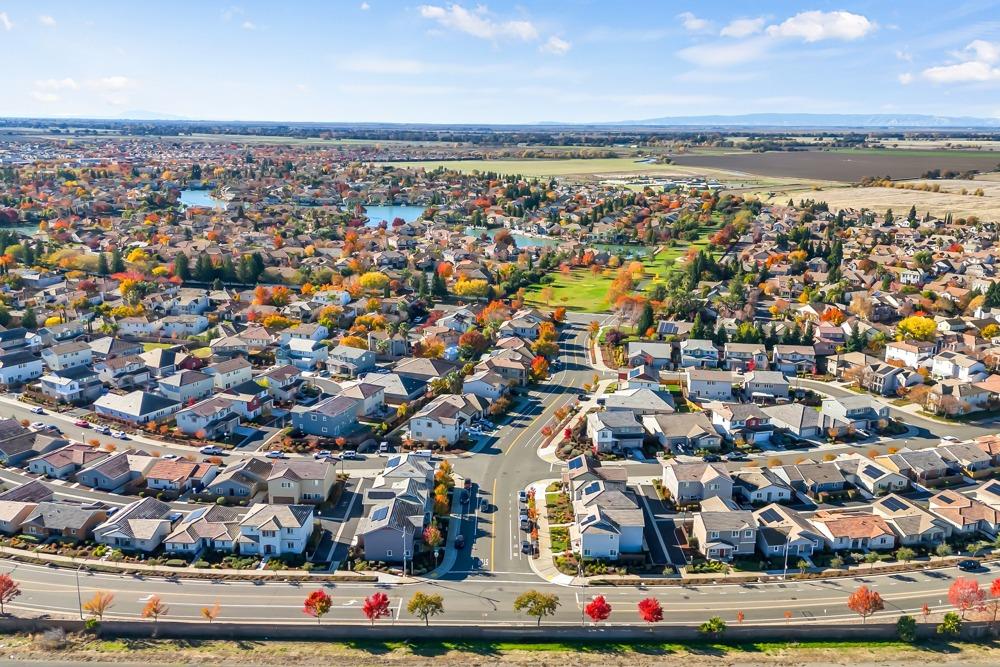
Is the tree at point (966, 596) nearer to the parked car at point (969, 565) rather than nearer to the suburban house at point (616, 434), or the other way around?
the parked car at point (969, 565)

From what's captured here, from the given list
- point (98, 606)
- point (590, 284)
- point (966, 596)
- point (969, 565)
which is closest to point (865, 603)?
point (966, 596)

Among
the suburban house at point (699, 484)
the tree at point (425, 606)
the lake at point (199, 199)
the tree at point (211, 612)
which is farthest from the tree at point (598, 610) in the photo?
the lake at point (199, 199)

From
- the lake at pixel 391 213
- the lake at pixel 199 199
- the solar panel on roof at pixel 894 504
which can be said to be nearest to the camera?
the solar panel on roof at pixel 894 504

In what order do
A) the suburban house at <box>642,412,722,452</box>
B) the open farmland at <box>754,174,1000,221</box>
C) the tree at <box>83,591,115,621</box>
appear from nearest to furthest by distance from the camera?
the tree at <box>83,591,115,621</box>
the suburban house at <box>642,412,722,452</box>
the open farmland at <box>754,174,1000,221</box>

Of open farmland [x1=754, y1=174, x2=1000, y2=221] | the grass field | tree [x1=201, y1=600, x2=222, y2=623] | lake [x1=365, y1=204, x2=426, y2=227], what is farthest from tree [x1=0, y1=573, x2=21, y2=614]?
open farmland [x1=754, y1=174, x2=1000, y2=221]

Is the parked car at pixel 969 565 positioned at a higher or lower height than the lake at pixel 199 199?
lower

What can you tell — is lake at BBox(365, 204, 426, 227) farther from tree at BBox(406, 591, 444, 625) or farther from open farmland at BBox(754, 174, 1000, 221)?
tree at BBox(406, 591, 444, 625)

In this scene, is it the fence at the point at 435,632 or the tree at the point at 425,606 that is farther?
the tree at the point at 425,606

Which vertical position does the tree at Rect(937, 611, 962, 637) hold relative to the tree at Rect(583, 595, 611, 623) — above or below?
below
